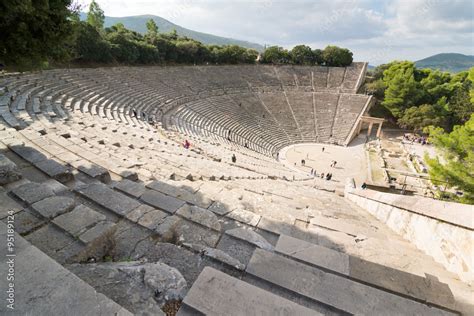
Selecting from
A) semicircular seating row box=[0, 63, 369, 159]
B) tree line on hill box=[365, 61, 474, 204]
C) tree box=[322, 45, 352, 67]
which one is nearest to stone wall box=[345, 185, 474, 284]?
semicircular seating row box=[0, 63, 369, 159]

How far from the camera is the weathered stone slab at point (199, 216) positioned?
11.7 feet

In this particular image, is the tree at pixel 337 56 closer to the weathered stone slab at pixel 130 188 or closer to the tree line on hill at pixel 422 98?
the tree line on hill at pixel 422 98

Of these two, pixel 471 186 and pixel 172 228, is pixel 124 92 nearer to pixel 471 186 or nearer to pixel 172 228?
pixel 172 228

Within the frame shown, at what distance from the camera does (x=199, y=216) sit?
3.76 m

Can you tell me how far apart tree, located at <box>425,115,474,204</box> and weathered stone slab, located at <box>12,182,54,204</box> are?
10.4 meters

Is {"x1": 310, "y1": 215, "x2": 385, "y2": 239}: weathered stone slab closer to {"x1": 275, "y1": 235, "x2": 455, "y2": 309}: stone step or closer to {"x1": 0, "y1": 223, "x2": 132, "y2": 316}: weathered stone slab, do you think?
{"x1": 275, "y1": 235, "x2": 455, "y2": 309}: stone step

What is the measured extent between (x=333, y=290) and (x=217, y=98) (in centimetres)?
2946

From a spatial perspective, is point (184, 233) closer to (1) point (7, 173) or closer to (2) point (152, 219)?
(2) point (152, 219)

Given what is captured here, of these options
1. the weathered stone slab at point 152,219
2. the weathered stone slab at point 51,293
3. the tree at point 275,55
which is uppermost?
the tree at point 275,55

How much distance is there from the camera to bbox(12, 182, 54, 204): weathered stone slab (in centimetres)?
310

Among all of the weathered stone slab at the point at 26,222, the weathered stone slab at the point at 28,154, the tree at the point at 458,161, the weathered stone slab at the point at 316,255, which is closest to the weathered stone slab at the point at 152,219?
the weathered stone slab at the point at 26,222

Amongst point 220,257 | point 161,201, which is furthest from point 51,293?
point 161,201

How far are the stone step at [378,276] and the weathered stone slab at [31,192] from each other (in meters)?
3.19

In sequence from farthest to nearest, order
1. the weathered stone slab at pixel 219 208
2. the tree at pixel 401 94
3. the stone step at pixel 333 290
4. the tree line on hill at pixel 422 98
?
the tree at pixel 401 94, the tree line on hill at pixel 422 98, the weathered stone slab at pixel 219 208, the stone step at pixel 333 290
